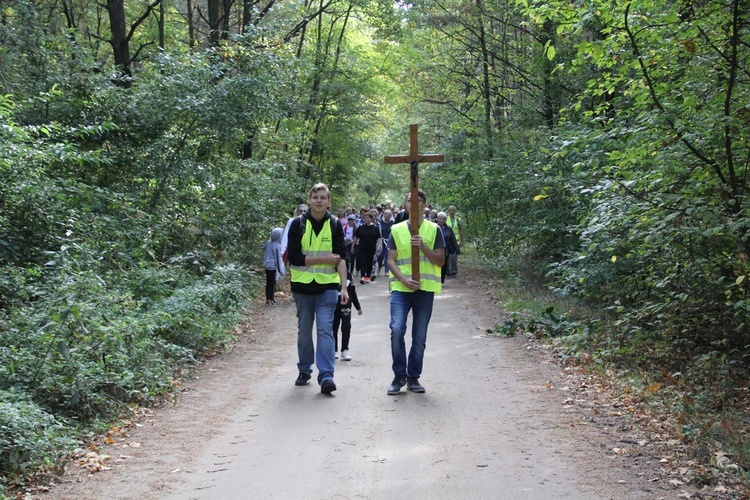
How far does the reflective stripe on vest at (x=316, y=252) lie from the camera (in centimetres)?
798

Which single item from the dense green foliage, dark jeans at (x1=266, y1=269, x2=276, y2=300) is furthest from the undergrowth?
dark jeans at (x1=266, y1=269, x2=276, y2=300)

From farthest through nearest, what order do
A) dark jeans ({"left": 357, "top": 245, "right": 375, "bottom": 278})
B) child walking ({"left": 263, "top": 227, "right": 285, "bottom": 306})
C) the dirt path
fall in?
dark jeans ({"left": 357, "top": 245, "right": 375, "bottom": 278}) < child walking ({"left": 263, "top": 227, "right": 285, "bottom": 306}) < the dirt path

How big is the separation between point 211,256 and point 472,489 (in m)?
11.7

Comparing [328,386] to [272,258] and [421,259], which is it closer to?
[421,259]

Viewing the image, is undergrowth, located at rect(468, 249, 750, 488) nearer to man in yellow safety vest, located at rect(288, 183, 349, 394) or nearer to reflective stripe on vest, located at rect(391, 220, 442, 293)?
reflective stripe on vest, located at rect(391, 220, 442, 293)

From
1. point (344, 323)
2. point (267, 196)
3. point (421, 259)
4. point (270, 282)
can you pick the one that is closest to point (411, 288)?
point (421, 259)

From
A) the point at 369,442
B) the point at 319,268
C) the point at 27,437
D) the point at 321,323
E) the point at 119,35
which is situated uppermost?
the point at 119,35

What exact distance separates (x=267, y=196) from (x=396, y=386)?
1212 cm

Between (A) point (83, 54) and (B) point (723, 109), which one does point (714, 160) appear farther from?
(A) point (83, 54)

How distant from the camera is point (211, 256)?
51.8ft

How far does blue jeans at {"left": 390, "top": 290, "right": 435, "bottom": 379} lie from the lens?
7.90m

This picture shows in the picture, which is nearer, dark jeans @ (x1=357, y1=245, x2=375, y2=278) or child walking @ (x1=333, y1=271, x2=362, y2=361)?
child walking @ (x1=333, y1=271, x2=362, y2=361)

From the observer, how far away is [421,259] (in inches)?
312

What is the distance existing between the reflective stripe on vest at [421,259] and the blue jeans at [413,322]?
0.32ft
